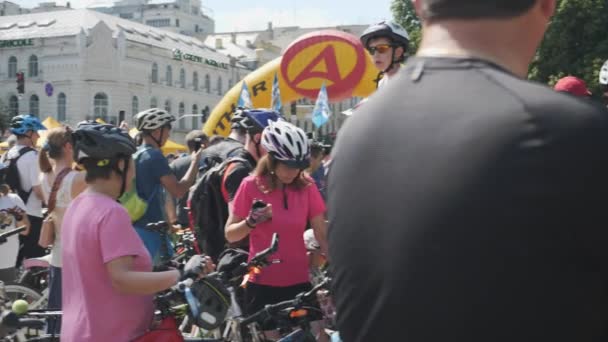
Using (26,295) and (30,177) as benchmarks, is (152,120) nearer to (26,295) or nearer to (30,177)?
(26,295)

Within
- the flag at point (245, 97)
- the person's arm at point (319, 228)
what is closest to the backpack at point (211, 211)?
the person's arm at point (319, 228)

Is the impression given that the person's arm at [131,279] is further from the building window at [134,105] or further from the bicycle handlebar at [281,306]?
the building window at [134,105]

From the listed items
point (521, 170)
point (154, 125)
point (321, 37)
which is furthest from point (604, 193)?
point (321, 37)

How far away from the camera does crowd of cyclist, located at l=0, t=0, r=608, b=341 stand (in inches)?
149

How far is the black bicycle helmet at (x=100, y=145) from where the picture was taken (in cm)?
400

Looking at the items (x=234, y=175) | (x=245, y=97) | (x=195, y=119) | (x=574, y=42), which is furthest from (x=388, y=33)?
(x=195, y=119)

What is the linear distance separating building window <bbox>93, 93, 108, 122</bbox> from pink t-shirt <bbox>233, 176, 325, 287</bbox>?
2853 inches

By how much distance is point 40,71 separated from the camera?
7656 cm

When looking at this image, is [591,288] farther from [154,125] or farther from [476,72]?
[154,125]

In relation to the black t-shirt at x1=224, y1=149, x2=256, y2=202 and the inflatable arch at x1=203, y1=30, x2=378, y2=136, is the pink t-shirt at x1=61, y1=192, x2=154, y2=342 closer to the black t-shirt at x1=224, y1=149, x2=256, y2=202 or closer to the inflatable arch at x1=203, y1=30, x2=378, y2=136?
the black t-shirt at x1=224, y1=149, x2=256, y2=202

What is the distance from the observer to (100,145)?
13.2 feet

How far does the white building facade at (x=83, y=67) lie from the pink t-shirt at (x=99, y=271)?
6709 centimetres

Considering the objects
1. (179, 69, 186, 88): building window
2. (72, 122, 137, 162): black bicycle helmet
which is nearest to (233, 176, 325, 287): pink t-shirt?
(72, 122, 137, 162): black bicycle helmet

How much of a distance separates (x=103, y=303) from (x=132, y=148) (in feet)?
2.37
